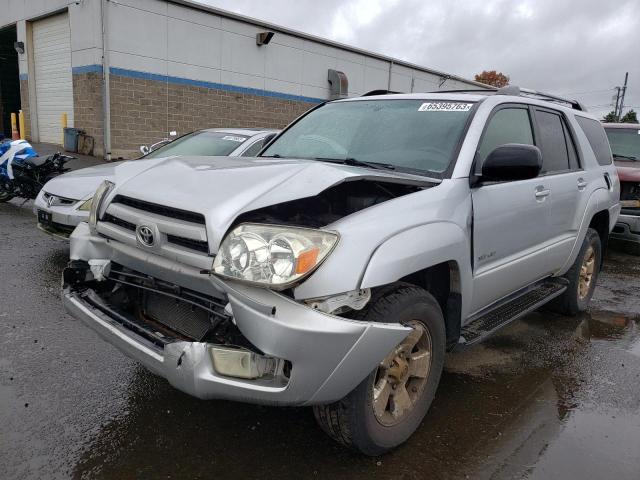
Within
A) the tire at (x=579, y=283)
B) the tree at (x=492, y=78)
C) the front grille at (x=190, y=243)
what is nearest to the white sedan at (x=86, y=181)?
the front grille at (x=190, y=243)

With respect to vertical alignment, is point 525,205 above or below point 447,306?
above

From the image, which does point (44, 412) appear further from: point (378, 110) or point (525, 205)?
point (525, 205)

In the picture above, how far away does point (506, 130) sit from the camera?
360cm

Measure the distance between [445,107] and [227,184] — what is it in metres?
1.71

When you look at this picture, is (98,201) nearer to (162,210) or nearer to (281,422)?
(162,210)

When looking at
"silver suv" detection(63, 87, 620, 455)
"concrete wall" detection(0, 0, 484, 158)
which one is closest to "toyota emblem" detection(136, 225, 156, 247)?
"silver suv" detection(63, 87, 620, 455)

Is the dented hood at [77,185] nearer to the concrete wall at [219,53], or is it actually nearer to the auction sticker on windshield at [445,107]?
the auction sticker on windshield at [445,107]

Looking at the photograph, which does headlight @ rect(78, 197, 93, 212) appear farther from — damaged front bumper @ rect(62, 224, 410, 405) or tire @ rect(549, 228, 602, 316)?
tire @ rect(549, 228, 602, 316)

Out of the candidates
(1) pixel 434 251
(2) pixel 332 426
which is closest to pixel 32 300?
(2) pixel 332 426

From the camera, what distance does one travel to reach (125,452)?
2.57 metres

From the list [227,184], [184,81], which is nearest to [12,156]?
[227,184]

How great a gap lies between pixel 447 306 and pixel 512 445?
31.6 inches

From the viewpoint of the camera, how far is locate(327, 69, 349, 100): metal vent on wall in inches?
794

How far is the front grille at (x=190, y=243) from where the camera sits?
2.29 m
